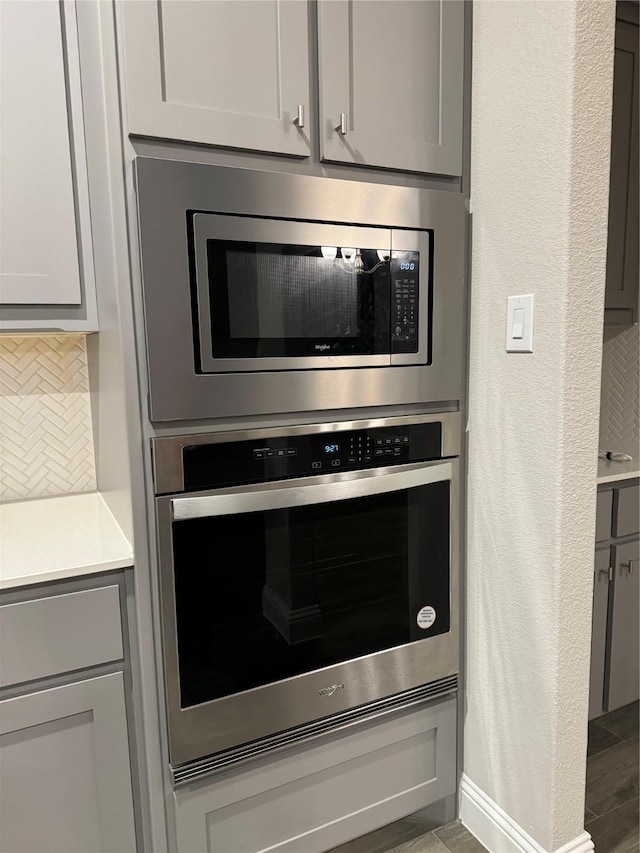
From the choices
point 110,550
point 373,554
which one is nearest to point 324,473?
point 373,554

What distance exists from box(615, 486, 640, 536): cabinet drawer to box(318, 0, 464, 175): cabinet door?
3.97ft

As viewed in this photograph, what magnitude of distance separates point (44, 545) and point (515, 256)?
4.19ft

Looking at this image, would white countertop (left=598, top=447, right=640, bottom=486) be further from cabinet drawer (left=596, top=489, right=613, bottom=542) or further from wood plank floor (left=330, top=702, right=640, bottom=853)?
wood plank floor (left=330, top=702, right=640, bottom=853)

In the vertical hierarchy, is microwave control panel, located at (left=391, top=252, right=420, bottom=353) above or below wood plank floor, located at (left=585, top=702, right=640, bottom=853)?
above

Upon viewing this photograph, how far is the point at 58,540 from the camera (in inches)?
56.3

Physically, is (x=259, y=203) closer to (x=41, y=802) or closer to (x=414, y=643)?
(x=414, y=643)

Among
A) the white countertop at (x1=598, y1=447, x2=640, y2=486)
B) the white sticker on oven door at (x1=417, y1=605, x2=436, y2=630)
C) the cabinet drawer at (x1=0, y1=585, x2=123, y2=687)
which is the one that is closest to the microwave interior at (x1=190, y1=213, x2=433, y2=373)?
the cabinet drawer at (x1=0, y1=585, x2=123, y2=687)

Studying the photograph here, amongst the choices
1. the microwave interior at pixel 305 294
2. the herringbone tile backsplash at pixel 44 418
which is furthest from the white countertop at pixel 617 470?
the herringbone tile backsplash at pixel 44 418

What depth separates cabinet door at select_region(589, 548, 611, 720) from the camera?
2.02 metres

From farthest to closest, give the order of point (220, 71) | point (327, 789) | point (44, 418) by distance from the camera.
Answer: point (44, 418) → point (327, 789) → point (220, 71)

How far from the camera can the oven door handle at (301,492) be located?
1.27m

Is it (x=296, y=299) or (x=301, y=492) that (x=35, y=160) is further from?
(x=301, y=492)

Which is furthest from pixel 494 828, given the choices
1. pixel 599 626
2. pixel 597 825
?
pixel 599 626

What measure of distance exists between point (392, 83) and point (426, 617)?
1.31 m
